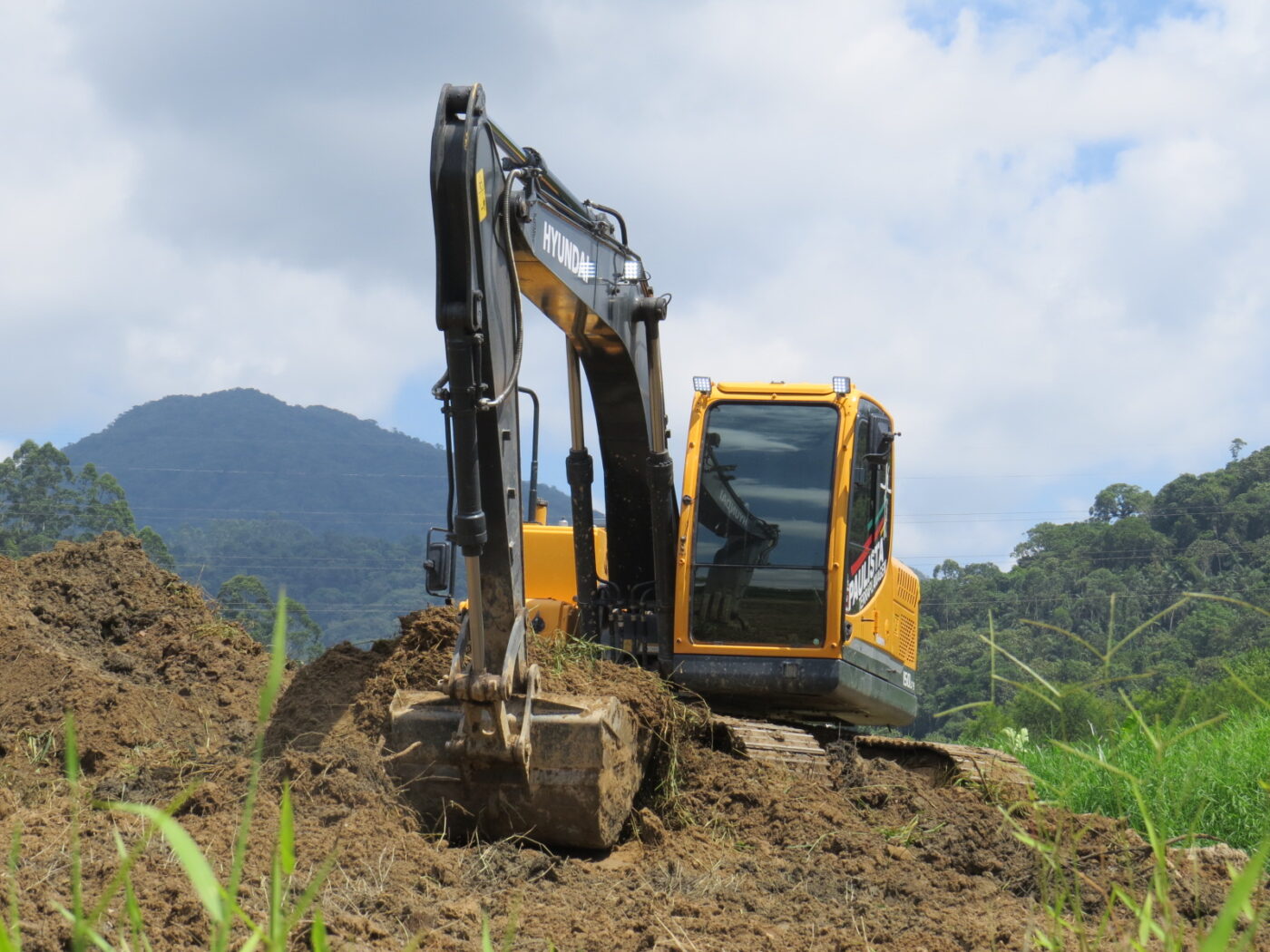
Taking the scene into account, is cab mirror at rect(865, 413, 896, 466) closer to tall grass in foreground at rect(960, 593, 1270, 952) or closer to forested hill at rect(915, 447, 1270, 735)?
forested hill at rect(915, 447, 1270, 735)

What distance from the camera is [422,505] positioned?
170250mm

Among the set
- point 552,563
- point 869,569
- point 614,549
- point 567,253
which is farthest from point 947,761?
point 567,253

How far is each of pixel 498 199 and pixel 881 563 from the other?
380 centimetres

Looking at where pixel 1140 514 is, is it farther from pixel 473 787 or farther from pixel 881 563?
pixel 473 787

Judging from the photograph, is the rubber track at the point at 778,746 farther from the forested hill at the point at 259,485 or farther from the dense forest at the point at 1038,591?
the forested hill at the point at 259,485

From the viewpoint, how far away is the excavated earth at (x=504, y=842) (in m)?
4.46

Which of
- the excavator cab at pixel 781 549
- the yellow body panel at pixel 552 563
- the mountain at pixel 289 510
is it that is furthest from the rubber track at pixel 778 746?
the mountain at pixel 289 510

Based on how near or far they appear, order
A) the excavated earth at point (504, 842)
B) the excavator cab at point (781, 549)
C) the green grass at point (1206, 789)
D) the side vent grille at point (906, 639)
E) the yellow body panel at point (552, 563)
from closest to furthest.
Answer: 1. the excavated earth at point (504, 842)
2. the green grass at point (1206, 789)
3. the excavator cab at point (781, 549)
4. the yellow body panel at point (552, 563)
5. the side vent grille at point (906, 639)

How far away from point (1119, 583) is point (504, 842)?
2402 cm

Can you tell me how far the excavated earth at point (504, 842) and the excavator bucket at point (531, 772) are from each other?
0.11 m

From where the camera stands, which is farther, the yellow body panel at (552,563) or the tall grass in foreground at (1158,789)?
the yellow body panel at (552,563)

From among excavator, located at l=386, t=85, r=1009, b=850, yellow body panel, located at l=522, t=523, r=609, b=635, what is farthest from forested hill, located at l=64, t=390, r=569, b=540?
excavator, located at l=386, t=85, r=1009, b=850

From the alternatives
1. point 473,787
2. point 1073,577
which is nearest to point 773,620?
point 473,787

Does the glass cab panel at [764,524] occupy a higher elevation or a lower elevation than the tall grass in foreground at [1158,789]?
higher
